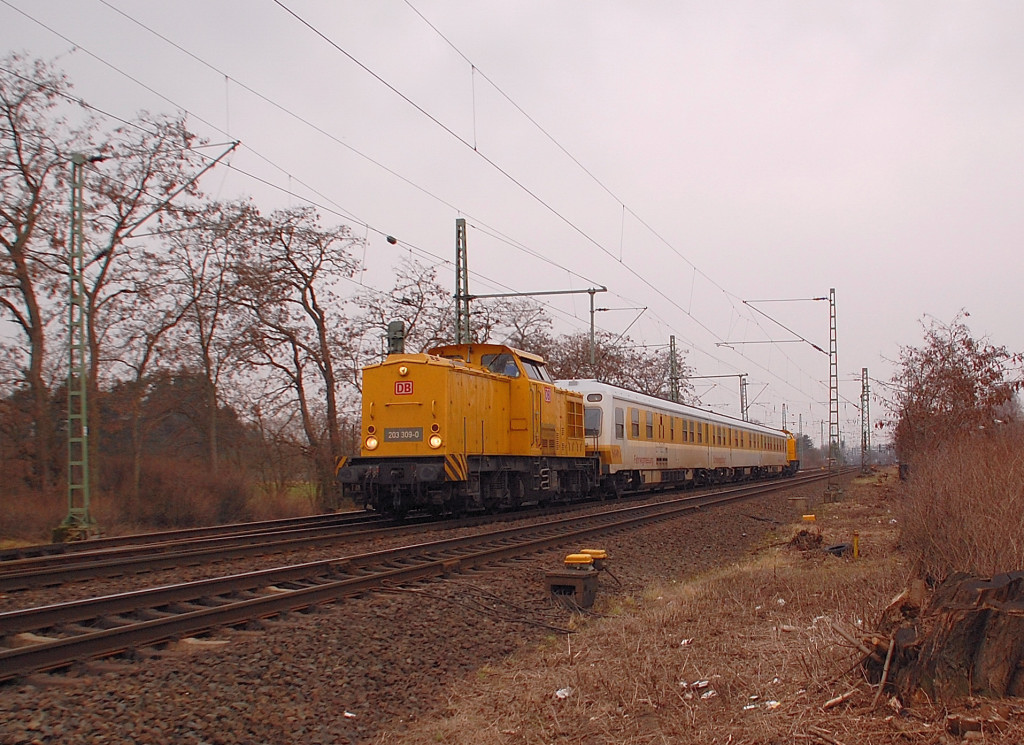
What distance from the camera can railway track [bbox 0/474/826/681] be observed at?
602cm

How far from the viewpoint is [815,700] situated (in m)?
4.84

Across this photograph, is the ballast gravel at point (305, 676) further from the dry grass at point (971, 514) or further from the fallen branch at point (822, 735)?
the dry grass at point (971, 514)

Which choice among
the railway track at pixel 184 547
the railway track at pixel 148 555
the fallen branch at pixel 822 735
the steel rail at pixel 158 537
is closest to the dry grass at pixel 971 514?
the fallen branch at pixel 822 735

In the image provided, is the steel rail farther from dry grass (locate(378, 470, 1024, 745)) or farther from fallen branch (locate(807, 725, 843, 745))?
fallen branch (locate(807, 725, 843, 745))

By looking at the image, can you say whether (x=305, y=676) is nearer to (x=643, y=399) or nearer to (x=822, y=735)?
(x=822, y=735)

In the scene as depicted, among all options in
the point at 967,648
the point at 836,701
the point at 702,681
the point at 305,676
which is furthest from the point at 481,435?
the point at 967,648

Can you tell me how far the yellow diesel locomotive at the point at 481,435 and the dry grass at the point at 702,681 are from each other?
7.19 metres

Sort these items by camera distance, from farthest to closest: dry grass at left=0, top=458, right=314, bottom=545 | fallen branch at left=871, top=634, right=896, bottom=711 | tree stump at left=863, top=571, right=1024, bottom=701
→ 1. dry grass at left=0, top=458, right=314, bottom=545
2. fallen branch at left=871, top=634, right=896, bottom=711
3. tree stump at left=863, top=571, right=1024, bottom=701

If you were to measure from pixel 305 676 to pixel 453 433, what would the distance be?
10.1m

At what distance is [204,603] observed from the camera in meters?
7.93

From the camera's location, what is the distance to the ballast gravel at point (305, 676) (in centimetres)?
491

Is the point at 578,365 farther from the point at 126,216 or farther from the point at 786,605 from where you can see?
the point at 786,605

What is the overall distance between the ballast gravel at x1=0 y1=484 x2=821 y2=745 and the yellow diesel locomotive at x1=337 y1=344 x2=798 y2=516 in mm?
6239

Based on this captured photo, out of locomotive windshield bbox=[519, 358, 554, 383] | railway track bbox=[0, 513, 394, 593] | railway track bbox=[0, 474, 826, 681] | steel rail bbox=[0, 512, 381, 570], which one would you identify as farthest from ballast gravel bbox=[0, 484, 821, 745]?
locomotive windshield bbox=[519, 358, 554, 383]
